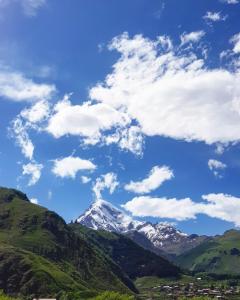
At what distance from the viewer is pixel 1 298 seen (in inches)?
5817

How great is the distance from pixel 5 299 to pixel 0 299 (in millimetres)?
2284

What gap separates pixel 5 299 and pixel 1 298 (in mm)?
1180

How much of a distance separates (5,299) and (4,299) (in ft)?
2.18

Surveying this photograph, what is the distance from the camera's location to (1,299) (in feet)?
479

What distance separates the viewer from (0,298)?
148 m

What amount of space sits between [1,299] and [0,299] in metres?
0.34

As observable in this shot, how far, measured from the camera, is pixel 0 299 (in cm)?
14562

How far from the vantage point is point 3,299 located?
14625 cm

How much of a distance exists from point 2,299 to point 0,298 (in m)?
1.75

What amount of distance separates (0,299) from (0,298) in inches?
76.3

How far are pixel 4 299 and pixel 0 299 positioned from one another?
64.5 inches

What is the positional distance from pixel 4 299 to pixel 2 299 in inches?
43.0

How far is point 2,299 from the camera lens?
5748 inches

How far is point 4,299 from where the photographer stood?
147000 millimetres
